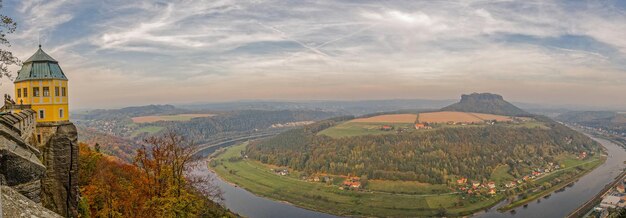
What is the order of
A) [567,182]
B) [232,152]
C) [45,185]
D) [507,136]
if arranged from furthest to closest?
[232,152] → [507,136] → [567,182] → [45,185]

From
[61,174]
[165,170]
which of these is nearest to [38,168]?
[61,174]

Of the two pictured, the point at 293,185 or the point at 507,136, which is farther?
the point at 507,136

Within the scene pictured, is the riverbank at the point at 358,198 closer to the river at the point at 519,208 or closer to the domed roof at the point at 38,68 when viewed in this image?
the river at the point at 519,208

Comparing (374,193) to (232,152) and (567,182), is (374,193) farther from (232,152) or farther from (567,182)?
(232,152)

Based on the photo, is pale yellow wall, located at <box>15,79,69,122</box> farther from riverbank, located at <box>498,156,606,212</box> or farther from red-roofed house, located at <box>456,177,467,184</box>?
red-roofed house, located at <box>456,177,467,184</box>

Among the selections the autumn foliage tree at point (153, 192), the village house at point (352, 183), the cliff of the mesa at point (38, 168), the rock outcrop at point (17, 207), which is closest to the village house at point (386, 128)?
the village house at point (352, 183)

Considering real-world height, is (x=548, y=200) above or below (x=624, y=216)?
below

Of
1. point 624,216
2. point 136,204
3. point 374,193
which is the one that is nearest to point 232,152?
point 374,193
